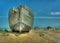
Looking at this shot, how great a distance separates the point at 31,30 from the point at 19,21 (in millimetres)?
290

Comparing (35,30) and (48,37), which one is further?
(35,30)

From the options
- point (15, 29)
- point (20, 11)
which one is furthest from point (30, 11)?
point (15, 29)

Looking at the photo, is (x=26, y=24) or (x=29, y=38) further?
(x=26, y=24)

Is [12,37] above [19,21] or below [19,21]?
below

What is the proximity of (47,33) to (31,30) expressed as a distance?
313 millimetres

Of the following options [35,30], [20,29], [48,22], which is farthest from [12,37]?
[48,22]

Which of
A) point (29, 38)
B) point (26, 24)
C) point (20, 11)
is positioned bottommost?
point (29, 38)

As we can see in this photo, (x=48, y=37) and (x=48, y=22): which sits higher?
(x=48, y=22)

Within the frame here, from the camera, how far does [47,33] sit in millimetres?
3539

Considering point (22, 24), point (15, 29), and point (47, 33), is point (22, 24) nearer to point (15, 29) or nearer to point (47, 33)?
point (15, 29)

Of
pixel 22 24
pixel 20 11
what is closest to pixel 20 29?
pixel 22 24

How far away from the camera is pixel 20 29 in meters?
3.52

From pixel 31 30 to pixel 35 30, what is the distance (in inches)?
3.0

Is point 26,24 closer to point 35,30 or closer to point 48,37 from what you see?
point 35,30
